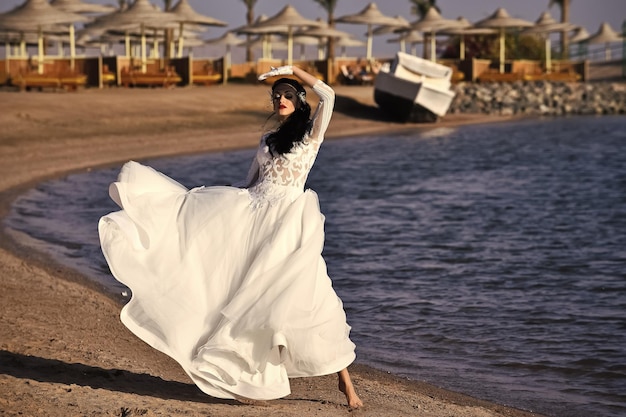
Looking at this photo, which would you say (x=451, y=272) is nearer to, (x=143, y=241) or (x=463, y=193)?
(x=143, y=241)

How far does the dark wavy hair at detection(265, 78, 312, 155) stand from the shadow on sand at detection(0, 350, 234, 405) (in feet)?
4.71

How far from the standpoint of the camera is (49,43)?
181 feet

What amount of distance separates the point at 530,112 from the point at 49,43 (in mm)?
24600

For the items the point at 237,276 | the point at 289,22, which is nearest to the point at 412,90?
the point at 289,22

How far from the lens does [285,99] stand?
19.3 ft

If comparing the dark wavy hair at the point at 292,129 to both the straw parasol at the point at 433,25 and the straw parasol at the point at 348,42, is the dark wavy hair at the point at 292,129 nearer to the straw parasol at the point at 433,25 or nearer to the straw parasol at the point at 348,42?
the straw parasol at the point at 433,25

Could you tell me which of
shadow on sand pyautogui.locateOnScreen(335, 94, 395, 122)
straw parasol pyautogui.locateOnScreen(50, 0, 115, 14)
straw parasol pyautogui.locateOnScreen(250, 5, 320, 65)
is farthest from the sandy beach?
straw parasol pyautogui.locateOnScreen(250, 5, 320, 65)

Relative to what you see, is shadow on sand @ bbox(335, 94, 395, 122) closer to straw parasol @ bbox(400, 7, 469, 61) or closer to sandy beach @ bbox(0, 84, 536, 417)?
straw parasol @ bbox(400, 7, 469, 61)

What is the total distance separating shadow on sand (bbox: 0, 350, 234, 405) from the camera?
603 cm

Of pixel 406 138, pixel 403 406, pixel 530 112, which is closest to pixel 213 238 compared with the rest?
pixel 403 406

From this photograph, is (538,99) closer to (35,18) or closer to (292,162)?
(35,18)

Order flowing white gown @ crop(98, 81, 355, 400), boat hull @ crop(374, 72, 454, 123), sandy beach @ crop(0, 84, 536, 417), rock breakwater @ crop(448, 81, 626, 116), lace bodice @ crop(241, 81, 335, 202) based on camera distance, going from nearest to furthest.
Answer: flowing white gown @ crop(98, 81, 355, 400) < sandy beach @ crop(0, 84, 536, 417) < lace bodice @ crop(241, 81, 335, 202) < boat hull @ crop(374, 72, 454, 123) < rock breakwater @ crop(448, 81, 626, 116)

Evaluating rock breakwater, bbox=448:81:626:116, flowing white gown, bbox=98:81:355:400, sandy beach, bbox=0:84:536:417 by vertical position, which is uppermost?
flowing white gown, bbox=98:81:355:400

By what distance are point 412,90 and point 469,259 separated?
26995 millimetres
